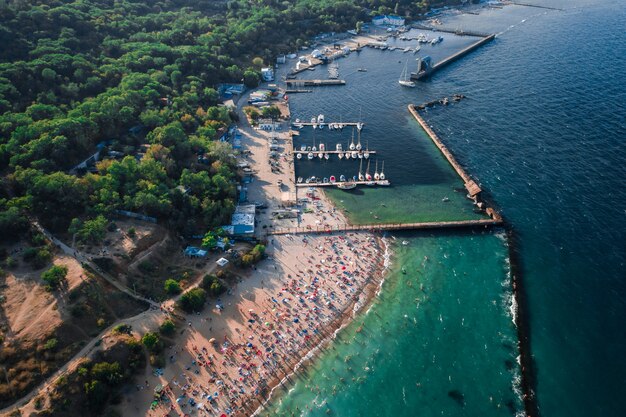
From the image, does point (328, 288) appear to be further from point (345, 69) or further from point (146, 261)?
point (345, 69)

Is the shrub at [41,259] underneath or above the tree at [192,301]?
above

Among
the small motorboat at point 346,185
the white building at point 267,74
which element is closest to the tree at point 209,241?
the small motorboat at point 346,185

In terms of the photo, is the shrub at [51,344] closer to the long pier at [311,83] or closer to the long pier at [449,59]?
the long pier at [311,83]

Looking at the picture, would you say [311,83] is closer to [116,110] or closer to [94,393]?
Answer: [116,110]

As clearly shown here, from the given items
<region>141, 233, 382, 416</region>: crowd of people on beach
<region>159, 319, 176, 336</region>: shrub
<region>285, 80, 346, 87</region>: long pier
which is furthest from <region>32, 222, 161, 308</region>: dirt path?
<region>285, 80, 346, 87</region>: long pier

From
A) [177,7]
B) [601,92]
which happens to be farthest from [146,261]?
[177,7]

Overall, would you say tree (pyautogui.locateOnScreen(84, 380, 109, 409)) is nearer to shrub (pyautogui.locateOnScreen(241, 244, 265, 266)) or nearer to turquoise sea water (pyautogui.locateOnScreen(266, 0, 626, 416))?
turquoise sea water (pyautogui.locateOnScreen(266, 0, 626, 416))

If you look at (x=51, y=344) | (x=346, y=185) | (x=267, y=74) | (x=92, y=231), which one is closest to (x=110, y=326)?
(x=51, y=344)
